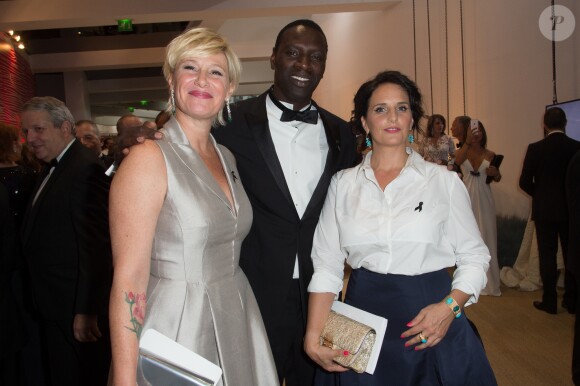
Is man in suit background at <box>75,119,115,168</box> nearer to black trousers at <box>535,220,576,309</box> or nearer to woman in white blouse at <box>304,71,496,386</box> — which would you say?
woman in white blouse at <box>304,71,496,386</box>

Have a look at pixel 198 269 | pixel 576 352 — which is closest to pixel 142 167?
pixel 198 269

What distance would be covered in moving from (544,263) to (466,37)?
2922mm

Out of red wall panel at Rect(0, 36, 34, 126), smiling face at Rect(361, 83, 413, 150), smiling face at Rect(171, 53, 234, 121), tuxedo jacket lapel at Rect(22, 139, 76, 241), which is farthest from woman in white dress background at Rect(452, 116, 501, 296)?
red wall panel at Rect(0, 36, 34, 126)

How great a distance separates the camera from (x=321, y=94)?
11828 millimetres

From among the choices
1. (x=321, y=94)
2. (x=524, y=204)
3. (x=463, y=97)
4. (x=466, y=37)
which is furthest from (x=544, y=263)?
(x=321, y=94)

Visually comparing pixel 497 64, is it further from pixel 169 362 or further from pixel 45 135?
pixel 169 362

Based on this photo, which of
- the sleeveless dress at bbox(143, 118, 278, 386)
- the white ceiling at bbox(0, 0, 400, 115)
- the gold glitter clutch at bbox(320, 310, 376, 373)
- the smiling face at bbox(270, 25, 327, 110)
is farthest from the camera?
the white ceiling at bbox(0, 0, 400, 115)

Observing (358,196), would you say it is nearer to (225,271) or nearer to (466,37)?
(225,271)

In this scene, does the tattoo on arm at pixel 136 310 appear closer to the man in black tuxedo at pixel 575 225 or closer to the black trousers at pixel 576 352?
the man in black tuxedo at pixel 575 225

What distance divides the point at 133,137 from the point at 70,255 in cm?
117

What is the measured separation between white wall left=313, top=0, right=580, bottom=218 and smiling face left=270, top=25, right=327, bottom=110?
3.50 m

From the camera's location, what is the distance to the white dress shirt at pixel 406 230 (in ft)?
6.05

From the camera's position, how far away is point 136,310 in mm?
1408

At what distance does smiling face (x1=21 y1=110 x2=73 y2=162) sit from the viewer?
276 cm
